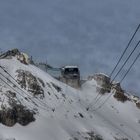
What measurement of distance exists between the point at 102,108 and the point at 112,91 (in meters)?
11.1

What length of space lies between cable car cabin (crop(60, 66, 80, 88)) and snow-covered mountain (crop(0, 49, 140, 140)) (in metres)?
2.06

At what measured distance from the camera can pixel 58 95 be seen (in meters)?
102

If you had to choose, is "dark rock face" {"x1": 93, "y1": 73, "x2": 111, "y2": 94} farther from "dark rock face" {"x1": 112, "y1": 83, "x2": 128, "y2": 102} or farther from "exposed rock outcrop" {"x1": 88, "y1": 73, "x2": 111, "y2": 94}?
"dark rock face" {"x1": 112, "y1": 83, "x2": 128, "y2": 102}

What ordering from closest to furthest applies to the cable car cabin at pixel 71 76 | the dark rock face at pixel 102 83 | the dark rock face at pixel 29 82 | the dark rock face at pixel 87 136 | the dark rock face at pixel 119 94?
the dark rock face at pixel 87 136 < the dark rock face at pixel 29 82 < the cable car cabin at pixel 71 76 < the dark rock face at pixel 119 94 < the dark rock face at pixel 102 83

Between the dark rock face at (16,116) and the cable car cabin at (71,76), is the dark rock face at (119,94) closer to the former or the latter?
the cable car cabin at (71,76)

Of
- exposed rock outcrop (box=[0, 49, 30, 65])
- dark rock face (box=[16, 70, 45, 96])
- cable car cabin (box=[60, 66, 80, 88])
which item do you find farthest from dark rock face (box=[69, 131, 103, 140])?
cable car cabin (box=[60, 66, 80, 88])

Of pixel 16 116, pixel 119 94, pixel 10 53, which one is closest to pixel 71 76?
pixel 119 94

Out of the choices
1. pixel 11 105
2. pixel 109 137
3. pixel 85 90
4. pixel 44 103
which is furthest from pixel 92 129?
pixel 85 90

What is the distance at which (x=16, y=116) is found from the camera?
276 feet

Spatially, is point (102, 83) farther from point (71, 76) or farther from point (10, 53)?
point (10, 53)

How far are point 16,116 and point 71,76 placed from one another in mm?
35799

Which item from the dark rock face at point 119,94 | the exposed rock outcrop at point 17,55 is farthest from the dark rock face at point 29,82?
the dark rock face at point 119,94

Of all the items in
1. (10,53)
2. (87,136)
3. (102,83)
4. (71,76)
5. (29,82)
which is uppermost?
(102,83)

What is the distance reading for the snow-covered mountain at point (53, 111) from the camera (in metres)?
82.6
